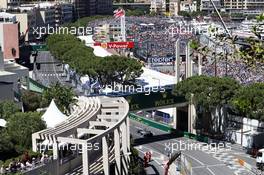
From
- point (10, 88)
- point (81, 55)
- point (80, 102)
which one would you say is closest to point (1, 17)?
point (81, 55)

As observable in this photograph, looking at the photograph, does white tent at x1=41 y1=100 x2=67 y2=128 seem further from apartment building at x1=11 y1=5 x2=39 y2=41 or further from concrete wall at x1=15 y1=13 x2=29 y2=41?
concrete wall at x1=15 y1=13 x2=29 y2=41

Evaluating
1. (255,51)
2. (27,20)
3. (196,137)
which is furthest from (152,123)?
(27,20)

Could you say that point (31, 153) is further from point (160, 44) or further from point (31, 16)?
point (31, 16)

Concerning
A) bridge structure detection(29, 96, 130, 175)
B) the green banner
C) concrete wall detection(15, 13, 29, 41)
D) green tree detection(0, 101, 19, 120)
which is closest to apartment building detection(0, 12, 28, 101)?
the green banner

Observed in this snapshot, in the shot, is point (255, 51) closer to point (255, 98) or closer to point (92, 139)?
point (92, 139)

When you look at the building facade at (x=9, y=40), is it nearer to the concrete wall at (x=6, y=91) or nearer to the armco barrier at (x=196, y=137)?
the concrete wall at (x=6, y=91)
